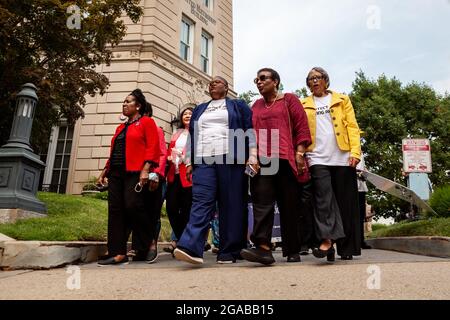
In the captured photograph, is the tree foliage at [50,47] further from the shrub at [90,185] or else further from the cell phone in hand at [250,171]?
the cell phone in hand at [250,171]

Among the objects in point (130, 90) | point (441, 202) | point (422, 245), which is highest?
point (130, 90)

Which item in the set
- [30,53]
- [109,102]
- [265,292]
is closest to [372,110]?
[109,102]

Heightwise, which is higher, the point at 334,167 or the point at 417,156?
the point at 417,156

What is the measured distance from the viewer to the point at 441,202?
7129 mm

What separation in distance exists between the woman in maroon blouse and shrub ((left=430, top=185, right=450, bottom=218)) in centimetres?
407

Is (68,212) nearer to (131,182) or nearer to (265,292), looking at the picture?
(131,182)

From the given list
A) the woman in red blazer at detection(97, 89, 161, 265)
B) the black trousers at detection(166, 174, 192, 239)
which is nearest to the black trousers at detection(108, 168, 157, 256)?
the woman in red blazer at detection(97, 89, 161, 265)

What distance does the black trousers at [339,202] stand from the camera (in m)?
4.20

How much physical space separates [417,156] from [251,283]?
7644mm

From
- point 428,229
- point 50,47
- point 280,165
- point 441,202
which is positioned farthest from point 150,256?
point 50,47

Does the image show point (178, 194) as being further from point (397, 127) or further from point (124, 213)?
point (397, 127)

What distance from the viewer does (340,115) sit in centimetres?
457

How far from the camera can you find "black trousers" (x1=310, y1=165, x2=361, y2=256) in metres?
4.20

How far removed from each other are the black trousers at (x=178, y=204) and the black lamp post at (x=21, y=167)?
2209 millimetres
